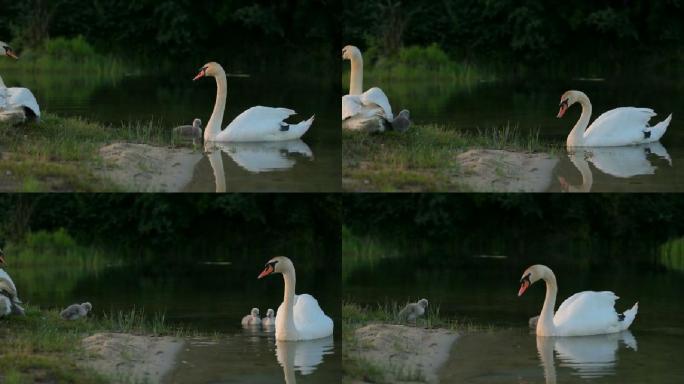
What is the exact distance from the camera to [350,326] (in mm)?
12734

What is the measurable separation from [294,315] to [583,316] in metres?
2.33

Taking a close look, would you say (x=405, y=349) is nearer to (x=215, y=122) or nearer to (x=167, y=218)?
(x=215, y=122)

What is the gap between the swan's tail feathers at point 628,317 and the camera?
42.0 ft

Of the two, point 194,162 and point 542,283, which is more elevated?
point 194,162

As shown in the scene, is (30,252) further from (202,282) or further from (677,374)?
(677,374)

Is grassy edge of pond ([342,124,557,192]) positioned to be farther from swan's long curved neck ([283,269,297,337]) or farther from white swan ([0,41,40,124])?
white swan ([0,41,40,124])

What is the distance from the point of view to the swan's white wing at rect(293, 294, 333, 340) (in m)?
12.7

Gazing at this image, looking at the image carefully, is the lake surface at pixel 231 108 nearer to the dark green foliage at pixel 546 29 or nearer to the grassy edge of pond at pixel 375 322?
the grassy edge of pond at pixel 375 322

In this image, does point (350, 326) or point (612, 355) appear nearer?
point (612, 355)

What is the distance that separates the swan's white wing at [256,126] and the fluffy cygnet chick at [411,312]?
1899mm

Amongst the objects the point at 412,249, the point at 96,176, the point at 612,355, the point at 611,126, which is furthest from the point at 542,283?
the point at 96,176

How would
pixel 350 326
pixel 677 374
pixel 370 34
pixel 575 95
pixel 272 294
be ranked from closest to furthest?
pixel 677 374
pixel 350 326
pixel 575 95
pixel 272 294
pixel 370 34

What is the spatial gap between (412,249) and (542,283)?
1.66 metres

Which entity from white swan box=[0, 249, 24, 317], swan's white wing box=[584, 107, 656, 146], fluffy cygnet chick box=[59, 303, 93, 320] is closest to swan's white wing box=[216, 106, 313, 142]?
fluffy cygnet chick box=[59, 303, 93, 320]
